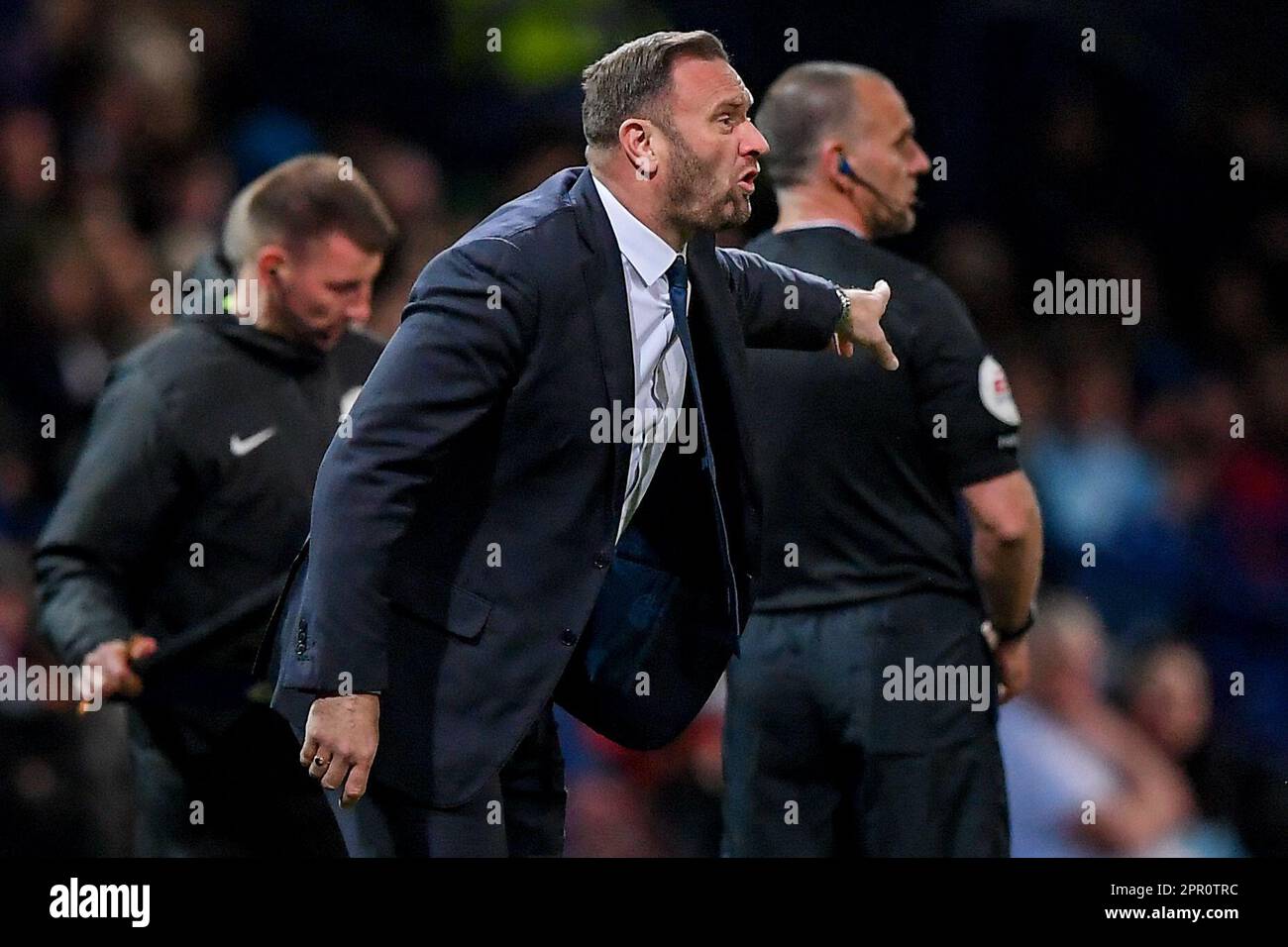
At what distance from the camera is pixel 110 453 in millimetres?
3373

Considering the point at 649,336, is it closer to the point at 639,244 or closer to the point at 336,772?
the point at 639,244

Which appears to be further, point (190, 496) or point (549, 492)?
point (190, 496)

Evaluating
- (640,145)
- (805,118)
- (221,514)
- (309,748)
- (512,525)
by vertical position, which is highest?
(805,118)

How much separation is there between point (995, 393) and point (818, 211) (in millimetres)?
456

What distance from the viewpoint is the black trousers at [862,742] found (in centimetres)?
324

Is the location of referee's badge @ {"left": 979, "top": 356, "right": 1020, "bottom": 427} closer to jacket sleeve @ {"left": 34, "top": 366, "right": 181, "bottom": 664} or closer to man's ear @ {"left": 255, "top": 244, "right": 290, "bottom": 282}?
man's ear @ {"left": 255, "top": 244, "right": 290, "bottom": 282}

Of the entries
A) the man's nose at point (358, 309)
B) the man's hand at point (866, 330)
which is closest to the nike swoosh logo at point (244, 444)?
the man's nose at point (358, 309)

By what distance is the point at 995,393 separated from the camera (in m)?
3.24

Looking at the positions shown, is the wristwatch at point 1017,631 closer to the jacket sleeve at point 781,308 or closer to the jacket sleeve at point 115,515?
the jacket sleeve at point 781,308

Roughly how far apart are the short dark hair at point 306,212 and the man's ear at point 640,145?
90 cm

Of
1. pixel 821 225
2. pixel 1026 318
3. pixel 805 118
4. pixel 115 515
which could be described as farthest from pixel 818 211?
pixel 1026 318

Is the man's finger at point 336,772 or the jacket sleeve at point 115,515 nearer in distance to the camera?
the man's finger at point 336,772

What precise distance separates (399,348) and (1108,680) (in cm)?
279

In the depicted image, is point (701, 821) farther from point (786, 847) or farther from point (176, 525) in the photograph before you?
point (176, 525)
